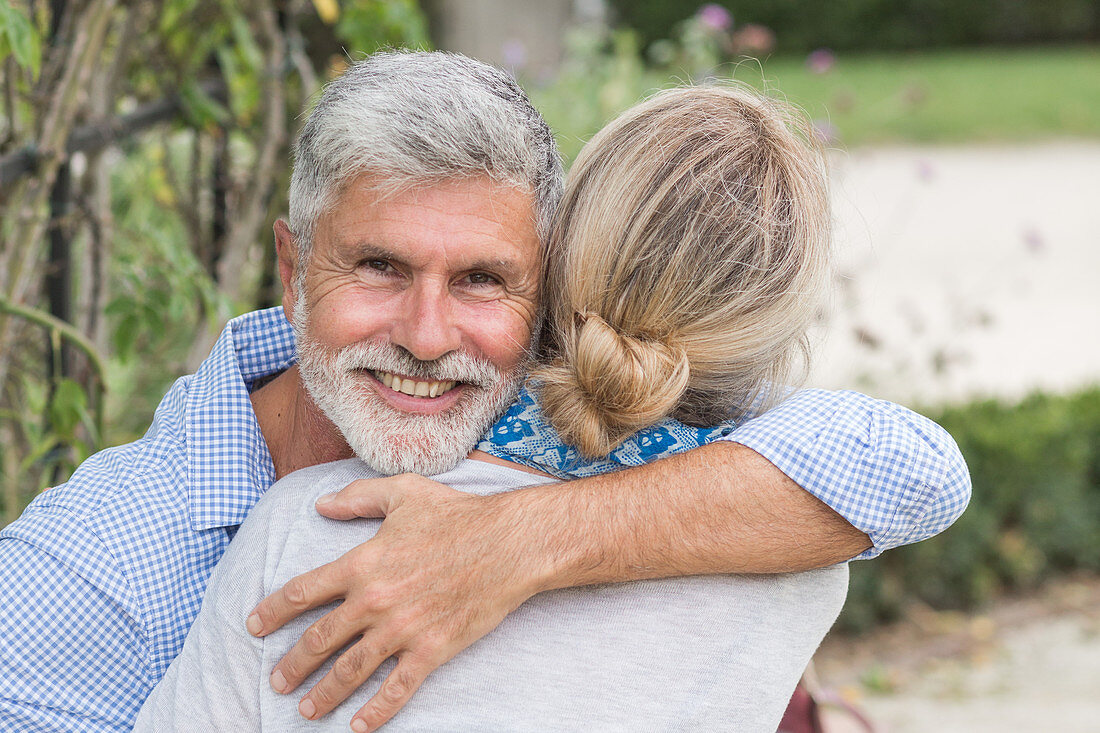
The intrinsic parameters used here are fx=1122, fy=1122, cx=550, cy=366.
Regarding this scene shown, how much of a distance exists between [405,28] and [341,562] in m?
2.56

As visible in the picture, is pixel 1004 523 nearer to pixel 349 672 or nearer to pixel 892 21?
pixel 349 672

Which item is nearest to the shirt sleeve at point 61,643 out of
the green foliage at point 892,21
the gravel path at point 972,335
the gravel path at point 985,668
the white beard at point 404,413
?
the white beard at point 404,413

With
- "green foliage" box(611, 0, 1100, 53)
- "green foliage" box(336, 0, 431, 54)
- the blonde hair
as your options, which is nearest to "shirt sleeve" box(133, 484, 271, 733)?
the blonde hair

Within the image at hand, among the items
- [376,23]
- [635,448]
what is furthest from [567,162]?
[635,448]

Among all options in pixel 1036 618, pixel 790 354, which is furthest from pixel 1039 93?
pixel 790 354

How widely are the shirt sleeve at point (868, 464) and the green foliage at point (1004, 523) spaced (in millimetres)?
3105

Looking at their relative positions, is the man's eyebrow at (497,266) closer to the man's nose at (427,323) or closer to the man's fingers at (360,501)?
the man's nose at (427,323)

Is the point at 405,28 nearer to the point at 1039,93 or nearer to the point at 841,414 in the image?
Answer: the point at 841,414

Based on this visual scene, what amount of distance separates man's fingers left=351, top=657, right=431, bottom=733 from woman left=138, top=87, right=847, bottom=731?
32mm

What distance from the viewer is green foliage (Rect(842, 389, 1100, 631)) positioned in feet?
15.5

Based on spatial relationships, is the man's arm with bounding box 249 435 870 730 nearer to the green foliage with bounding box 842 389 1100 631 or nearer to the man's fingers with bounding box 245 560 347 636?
the man's fingers with bounding box 245 560 347 636

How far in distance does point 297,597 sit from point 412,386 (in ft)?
1.41

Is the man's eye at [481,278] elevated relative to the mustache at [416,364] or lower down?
elevated

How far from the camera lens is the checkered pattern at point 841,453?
1.56 meters
